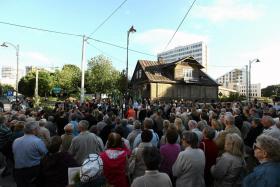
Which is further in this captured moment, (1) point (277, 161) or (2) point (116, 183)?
(2) point (116, 183)

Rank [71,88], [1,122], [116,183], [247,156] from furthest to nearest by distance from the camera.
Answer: [71,88]
[1,122]
[247,156]
[116,183]

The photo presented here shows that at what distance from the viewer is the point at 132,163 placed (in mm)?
5078

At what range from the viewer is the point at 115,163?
4.77 metres

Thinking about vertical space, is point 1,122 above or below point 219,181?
above

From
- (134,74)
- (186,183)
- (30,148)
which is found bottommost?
(186,183)

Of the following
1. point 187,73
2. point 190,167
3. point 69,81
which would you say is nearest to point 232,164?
point 190,167

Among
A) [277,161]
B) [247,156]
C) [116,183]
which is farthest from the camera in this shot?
[247,156]

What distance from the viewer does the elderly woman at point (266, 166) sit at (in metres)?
3.10

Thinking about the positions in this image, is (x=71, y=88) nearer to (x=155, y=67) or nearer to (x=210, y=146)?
(x=155, y=67)

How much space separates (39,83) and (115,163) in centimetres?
7316

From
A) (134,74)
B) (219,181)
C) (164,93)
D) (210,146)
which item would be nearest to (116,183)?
(219,181)

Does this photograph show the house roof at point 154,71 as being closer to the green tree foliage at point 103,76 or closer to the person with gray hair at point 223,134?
the green tree foliage at point 103,76

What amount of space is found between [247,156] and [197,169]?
133cm

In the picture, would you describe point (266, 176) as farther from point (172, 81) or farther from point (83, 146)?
point (172, 81)
